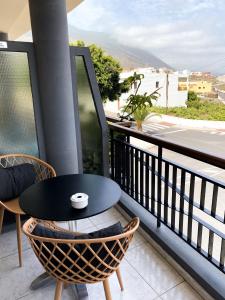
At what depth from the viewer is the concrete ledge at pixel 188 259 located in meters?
1.46

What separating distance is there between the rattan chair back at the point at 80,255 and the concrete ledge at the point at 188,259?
0.73 meters

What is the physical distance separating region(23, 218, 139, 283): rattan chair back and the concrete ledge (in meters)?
0.73

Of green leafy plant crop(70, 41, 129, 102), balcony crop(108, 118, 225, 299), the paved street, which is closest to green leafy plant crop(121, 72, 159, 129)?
balcony crop(108, 118, 225, 299)

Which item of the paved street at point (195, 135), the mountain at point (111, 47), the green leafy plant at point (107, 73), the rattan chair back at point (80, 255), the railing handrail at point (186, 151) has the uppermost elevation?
the mountain at point (111, 47)

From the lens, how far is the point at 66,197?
4.84 feet

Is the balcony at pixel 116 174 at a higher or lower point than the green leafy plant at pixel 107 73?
lower

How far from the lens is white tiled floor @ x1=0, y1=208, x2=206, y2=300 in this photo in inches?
59.9

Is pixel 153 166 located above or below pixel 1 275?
above

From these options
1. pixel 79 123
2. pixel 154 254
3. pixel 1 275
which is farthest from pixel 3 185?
pixel 154 254

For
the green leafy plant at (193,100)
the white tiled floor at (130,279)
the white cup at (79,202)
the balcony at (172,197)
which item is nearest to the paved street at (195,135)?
the green leafy plant at (193,100)

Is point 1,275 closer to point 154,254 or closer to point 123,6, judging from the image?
point 154,254

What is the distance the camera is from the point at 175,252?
1758 mm

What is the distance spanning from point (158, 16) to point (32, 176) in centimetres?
4164

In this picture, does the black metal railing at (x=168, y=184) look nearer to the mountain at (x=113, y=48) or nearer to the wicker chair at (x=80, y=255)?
the wicker chair at (x=80, y=255)
